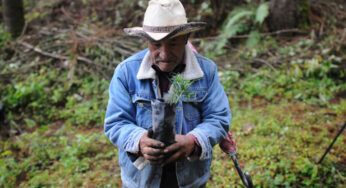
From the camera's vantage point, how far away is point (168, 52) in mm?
1633

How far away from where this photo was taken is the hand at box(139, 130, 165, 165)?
1.39 meters

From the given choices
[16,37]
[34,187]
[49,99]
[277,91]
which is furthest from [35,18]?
[277,91]

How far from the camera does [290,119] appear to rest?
4148 millimetres

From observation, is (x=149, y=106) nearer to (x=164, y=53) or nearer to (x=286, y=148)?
(x=164, y=53)

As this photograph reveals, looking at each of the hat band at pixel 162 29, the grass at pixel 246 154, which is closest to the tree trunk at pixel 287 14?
the grass at pixel 246 154

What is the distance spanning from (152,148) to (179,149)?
0.16 m

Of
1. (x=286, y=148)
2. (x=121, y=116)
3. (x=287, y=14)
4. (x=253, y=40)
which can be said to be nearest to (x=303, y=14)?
(x=287, y=14)

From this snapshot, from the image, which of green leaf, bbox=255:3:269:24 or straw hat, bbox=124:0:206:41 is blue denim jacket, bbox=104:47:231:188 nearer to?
straw hat, bbox=124:0:206:41

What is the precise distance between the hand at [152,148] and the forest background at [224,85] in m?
2.02

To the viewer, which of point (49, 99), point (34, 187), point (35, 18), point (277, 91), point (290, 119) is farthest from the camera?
point (35, 18)

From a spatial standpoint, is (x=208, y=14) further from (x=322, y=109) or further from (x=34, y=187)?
(x=34, y=187)

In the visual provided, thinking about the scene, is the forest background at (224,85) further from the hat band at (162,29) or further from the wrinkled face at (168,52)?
the hat band at (162,29)

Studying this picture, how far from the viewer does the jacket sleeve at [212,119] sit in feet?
5.19

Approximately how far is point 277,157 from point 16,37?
7324mm
